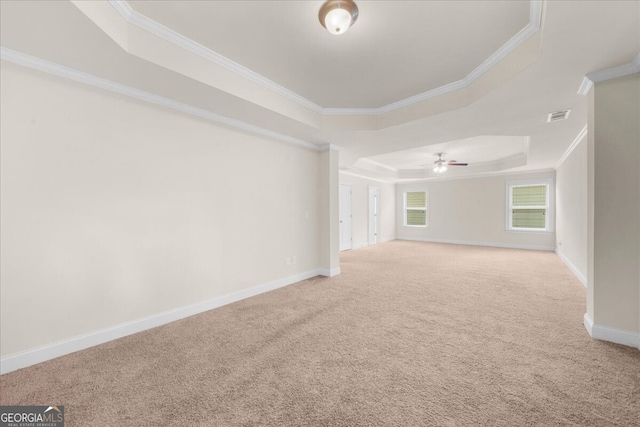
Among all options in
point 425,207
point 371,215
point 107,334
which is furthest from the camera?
point 425,207

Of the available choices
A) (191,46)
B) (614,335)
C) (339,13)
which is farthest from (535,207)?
(191,46)

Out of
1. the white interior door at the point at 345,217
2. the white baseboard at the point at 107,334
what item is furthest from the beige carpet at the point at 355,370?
the white interior door at the point at 345,217

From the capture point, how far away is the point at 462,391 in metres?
1.71

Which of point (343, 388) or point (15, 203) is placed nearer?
point (343, 388)

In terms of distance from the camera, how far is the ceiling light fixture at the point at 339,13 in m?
1.79

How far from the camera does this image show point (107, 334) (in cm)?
242

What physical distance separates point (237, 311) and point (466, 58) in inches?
147

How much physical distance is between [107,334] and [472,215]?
9.38 meters

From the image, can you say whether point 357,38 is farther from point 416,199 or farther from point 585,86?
point 416,199

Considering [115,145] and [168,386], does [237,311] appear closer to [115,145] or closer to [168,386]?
[168,386]

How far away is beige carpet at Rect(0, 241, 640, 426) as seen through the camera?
5.07 ft

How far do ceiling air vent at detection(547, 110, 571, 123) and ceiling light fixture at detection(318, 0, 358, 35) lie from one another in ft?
10.2

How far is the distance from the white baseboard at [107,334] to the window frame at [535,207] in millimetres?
7958

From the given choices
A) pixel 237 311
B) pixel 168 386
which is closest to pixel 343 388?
pixel 168 386
